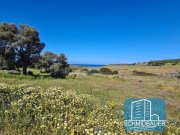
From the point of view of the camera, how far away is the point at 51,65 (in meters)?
47.9

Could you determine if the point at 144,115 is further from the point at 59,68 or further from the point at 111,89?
the point at 59,68

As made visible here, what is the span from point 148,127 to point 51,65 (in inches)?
1612

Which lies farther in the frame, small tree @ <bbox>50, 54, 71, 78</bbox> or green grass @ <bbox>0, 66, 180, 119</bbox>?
small tree @ <bbox>50, 54, 71, 78</bbox>

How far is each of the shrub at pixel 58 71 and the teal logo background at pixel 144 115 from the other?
39.4 metres

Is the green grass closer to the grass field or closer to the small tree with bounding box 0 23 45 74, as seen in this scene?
the grass field

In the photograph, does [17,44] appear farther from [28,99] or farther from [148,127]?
[148,127]

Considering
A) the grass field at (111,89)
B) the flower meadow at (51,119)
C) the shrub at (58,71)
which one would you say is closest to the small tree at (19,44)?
the shrub at (58,71)

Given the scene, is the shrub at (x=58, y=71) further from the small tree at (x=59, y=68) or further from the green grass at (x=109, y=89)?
the green grass at (x=109, y=89)

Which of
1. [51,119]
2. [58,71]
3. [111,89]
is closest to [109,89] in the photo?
[111,89]

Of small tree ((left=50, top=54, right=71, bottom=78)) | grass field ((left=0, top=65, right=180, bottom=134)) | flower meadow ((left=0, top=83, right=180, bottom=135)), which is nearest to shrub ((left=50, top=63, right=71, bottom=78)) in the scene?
small tree ((left=50, top=54, right=71, bottom=78))

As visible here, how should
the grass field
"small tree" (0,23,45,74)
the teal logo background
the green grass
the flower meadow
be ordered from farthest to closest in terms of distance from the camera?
1. "small tree" (0,23,45,74)
2. the green grass
3. the grass field
4. the flower meadow
5. the teal logo background

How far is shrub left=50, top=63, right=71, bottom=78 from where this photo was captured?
154ft

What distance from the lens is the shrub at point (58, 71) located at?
46.9 meters

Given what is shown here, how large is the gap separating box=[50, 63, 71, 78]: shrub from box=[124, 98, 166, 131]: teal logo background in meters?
39.4
